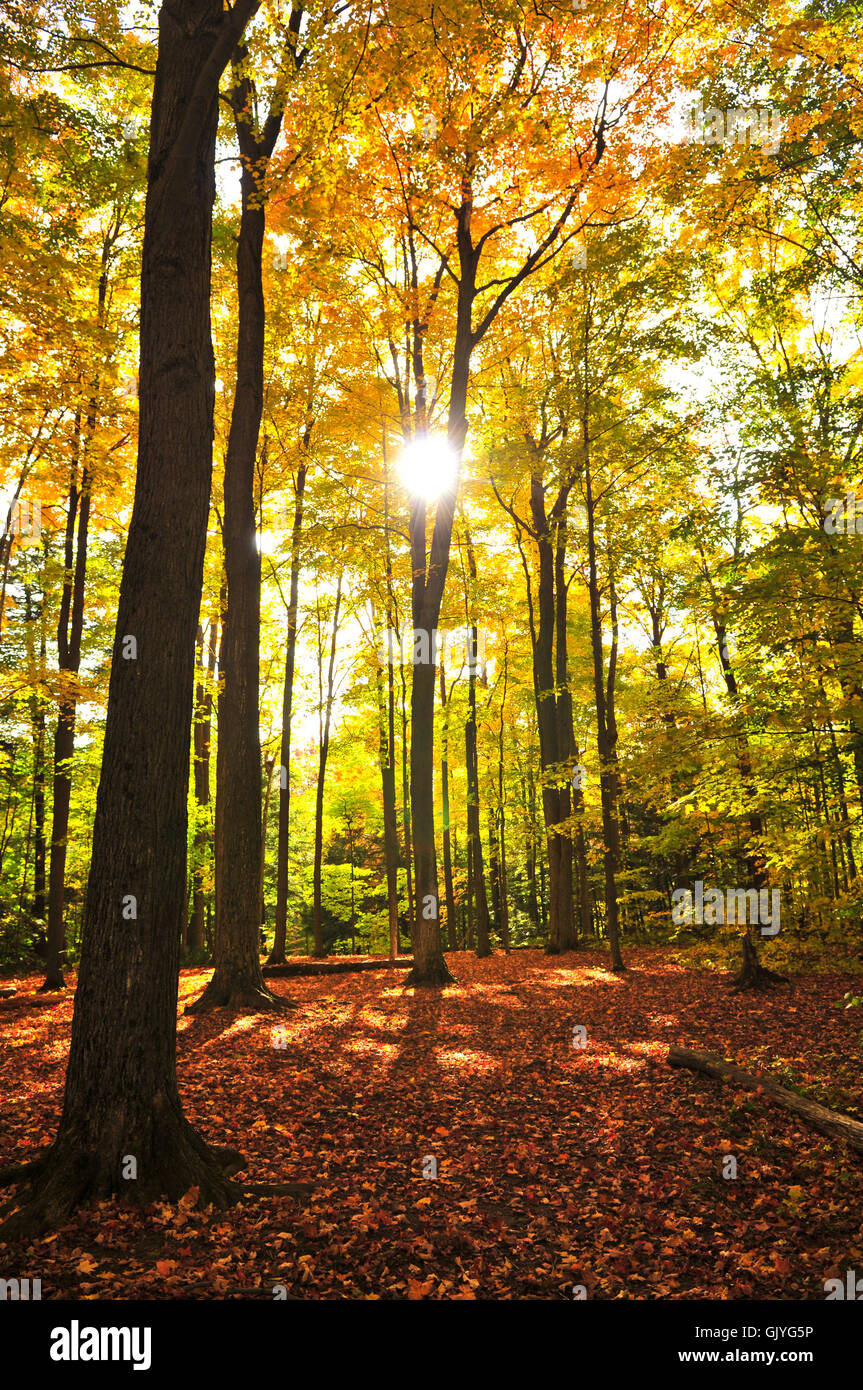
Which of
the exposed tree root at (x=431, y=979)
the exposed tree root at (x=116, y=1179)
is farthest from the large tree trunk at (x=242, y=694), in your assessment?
the exposed tree root at (x=116, y=1179)

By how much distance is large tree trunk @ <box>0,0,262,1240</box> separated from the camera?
13.5 ft

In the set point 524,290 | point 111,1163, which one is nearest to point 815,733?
point 111,1163

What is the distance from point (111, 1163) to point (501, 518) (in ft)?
60.0

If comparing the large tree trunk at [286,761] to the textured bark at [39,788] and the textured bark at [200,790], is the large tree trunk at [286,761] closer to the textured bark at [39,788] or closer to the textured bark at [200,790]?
the textured bark at [200,790]

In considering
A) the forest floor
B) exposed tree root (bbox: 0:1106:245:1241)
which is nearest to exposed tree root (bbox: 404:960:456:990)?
the forest floor

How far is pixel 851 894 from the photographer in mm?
8531

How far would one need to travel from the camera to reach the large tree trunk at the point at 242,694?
9.78m

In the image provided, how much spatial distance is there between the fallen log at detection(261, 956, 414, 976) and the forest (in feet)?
0.38

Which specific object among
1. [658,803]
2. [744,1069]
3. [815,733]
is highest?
[815,733]

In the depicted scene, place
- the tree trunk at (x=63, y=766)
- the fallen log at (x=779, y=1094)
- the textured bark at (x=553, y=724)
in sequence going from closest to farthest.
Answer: the fallen log at (x=779, y=1094), the tree trunk at (x=63, y=766), the textured bark at (x=553, y=724)

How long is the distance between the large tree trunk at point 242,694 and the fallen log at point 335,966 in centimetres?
561

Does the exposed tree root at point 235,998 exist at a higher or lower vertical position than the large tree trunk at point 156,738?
lower

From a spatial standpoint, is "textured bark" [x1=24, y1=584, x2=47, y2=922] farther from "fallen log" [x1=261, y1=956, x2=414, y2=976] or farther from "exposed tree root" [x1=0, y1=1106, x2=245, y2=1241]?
"exposed tree root" [x1=0, y1=1106, x2=245, y2=1241]
